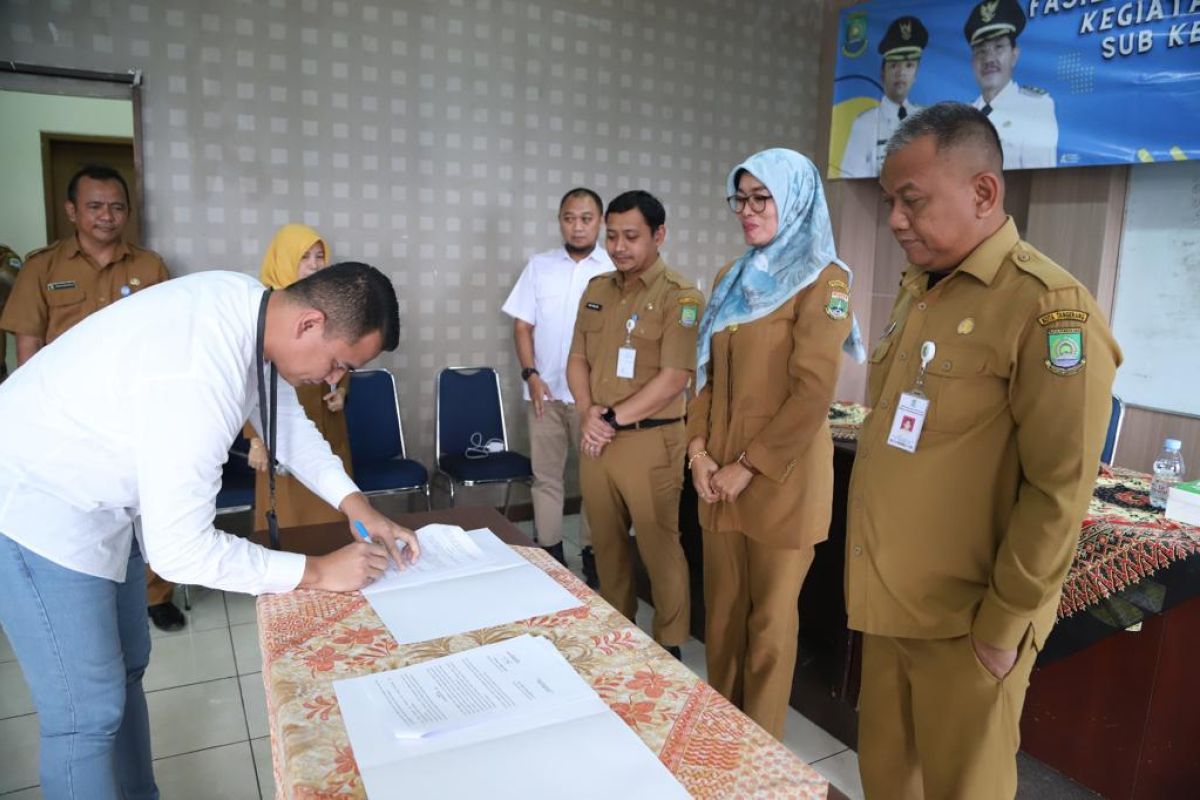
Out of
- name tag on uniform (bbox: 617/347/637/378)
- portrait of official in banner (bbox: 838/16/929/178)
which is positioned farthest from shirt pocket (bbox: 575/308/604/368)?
portrait of official in banner (bbox: 838/16/929/178)

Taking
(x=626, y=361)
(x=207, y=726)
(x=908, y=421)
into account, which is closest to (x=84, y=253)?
(x=207, y=726)

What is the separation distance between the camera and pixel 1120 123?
11.2 feet

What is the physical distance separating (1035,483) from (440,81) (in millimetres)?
3521

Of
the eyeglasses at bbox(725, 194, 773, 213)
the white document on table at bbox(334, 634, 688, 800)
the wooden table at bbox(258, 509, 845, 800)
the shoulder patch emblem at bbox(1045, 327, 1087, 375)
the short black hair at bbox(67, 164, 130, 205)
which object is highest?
the short black hair at bbox(67, 164, 130, 205)

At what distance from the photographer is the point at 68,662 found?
1.43m

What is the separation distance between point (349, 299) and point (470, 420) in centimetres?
270

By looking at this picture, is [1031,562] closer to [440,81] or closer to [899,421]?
[899,421]

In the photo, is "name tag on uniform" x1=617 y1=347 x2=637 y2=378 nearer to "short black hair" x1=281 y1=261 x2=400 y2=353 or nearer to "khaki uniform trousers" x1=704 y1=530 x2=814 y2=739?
"khaki uniform trousers" x1=704 y1=530 x2=814 y2=739

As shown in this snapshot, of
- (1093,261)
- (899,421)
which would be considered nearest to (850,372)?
(1093,261)

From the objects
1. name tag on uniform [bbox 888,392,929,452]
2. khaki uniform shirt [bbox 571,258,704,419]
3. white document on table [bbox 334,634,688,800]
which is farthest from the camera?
khaki uniform shirt [bbox 571,258,704,419]

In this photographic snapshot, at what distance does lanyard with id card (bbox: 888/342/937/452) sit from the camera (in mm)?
1435

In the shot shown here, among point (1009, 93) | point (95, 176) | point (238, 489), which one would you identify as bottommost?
point (238, 489)

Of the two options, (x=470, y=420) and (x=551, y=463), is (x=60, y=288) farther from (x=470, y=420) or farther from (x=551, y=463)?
(x=551, y=463)

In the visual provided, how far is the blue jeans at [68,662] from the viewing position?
4.59 feet
